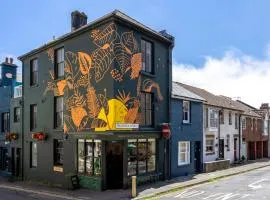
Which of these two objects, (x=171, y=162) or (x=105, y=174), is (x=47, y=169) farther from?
(x=171, y=162)

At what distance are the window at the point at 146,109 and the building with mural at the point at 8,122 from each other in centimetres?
1163

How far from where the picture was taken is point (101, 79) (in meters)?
20.1

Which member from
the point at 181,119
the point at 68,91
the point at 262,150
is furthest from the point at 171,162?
the point at 262,150

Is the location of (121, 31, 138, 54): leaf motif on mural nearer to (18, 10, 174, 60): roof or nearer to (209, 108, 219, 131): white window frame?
(18, 10, 174, 60): roof

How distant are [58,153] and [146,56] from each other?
8.64 metres

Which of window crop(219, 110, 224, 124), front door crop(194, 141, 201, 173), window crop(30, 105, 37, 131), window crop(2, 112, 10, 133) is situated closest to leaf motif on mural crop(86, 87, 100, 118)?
window crop(30, 105, 37, 131)

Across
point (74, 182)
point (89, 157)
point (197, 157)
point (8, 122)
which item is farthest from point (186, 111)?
point (8, 122)

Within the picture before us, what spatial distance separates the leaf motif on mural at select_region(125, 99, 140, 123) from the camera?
19938 millimetres

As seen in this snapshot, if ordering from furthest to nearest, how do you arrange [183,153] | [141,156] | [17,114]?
[17,114], [183,153], [141,156]

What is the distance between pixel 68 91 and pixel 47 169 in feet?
19.0

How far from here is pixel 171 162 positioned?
77.9ft

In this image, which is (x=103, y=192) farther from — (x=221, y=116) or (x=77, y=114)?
(x=221, y=116)

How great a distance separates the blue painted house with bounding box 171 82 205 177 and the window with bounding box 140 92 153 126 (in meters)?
2.52

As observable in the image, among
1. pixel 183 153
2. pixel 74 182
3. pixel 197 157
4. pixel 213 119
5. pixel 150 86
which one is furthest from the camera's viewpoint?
pixel 213 119
